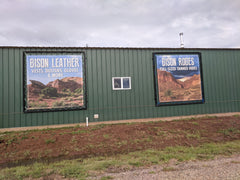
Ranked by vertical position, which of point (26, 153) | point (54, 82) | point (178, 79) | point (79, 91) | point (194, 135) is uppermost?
point (178, 79)

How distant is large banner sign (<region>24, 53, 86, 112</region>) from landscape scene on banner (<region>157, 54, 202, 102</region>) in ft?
16.8

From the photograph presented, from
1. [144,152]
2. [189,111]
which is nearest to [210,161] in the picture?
[144,152]

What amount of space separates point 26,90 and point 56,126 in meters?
2.70

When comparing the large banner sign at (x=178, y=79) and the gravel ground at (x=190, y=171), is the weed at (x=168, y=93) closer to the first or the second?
the large banner sign at (x=178, y=79)

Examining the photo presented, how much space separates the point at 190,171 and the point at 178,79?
786cm

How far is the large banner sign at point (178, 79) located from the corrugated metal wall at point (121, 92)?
0.38 metres

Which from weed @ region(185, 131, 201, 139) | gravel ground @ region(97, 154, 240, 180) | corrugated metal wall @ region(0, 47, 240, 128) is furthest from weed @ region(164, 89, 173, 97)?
gravel ground @ region(97, 154, 240, 180)

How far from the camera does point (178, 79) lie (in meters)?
10.8

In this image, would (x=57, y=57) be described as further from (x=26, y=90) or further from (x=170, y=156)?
(x=170, y=156)

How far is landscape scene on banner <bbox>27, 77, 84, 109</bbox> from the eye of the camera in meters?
9.25

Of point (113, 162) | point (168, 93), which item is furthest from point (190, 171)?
point (168, 93)

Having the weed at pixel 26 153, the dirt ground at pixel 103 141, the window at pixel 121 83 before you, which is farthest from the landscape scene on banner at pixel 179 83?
the weed at pixel 26 153

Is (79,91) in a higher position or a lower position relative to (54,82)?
lower

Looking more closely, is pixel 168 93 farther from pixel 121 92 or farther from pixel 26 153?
pixel 26 153
